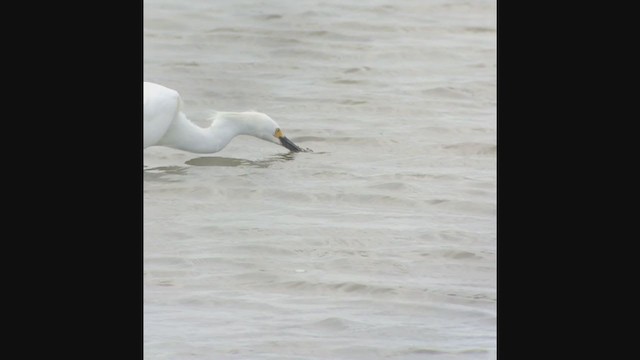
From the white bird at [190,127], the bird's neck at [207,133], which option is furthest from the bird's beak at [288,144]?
the bird's neck at [207,133]

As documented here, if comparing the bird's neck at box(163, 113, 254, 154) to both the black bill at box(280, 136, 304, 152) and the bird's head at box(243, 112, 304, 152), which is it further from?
the black bill at box(280, 136, 304, 152)

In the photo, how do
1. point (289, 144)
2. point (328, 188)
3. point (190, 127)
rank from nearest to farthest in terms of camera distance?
1. point (328, 188)
2. point (190, 127)
3. point (289, 144)

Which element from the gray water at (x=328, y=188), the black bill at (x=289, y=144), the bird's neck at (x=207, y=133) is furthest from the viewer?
the black bill at (x=289, y=144)

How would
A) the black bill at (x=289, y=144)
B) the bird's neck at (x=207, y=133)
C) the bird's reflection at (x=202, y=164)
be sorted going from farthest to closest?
the black bill at (x=289, y=144)
the bird's neck at (x=207, y=133)
the bird's reflection at (x=202, y=164)

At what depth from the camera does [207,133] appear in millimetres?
5531

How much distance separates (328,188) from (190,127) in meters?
0.66

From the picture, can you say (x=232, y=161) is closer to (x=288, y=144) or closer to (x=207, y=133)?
(x=207, y=133)

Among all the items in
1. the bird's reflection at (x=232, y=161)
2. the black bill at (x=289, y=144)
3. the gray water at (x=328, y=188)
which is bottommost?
the bird's reflection at (x=232, y=161)

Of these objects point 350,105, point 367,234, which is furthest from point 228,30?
point 367,234

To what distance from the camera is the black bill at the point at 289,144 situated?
564 centimetres

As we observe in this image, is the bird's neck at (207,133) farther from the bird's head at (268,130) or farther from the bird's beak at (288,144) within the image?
the bird's beak at (288,144)

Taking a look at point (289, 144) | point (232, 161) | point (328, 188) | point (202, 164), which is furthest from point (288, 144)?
point (328, 188)

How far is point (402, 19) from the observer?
7.12m

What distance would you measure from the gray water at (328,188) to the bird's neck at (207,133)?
0.22 ft
